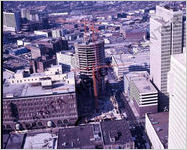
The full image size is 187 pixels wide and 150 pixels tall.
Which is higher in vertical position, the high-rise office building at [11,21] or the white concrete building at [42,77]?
the high-rise office building at [11,21]

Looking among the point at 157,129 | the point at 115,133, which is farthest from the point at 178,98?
the point at 157,129

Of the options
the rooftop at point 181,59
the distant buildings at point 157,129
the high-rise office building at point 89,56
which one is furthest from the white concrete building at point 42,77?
the rooftop at point 181,59

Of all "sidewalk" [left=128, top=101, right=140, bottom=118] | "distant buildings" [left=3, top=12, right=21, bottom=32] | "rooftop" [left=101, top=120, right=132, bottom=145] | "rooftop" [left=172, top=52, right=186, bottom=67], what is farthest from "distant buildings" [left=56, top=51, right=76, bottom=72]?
"distant buildings" [left=3, top=12, right=21, bottom=32]

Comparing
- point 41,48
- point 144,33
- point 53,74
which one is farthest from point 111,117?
point 144,33

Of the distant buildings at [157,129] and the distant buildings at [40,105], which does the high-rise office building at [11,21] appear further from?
the distant buildings at [157,129]

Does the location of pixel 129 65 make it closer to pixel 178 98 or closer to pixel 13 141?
pixel 13 141

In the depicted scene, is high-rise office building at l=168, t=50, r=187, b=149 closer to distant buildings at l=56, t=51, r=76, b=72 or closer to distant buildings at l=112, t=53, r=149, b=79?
distant buildings at l=112, t=53, r=149, b=79
